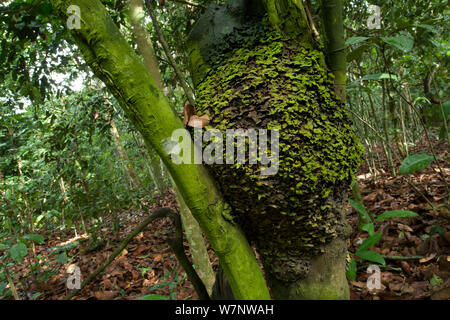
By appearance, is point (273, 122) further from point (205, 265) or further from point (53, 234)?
point (53, 234)

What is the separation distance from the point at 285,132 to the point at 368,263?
5.28 feet


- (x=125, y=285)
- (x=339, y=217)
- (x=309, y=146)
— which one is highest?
(x=309, y=146)

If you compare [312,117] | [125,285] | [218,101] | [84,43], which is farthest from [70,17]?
[125,285]

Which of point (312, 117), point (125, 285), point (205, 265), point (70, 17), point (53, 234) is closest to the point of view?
point (70, 17)

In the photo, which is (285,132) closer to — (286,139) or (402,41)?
(286,139)

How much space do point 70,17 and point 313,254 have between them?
105cm

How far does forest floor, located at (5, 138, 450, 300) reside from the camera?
5.17 ft

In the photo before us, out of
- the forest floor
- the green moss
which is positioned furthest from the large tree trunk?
the forest floor

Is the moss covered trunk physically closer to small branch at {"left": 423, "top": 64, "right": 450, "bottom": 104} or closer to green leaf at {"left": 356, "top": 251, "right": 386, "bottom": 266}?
green leaf at {"left": 356, "top": 251, "right": 386, "bottom": 266}

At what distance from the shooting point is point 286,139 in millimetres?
778

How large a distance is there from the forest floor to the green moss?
40.0 inches

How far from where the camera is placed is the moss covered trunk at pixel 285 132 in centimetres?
79

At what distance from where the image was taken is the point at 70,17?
2.31 ft

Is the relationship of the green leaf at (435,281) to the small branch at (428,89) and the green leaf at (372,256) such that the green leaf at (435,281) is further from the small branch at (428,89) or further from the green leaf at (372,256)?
the small branch at (428,89)
